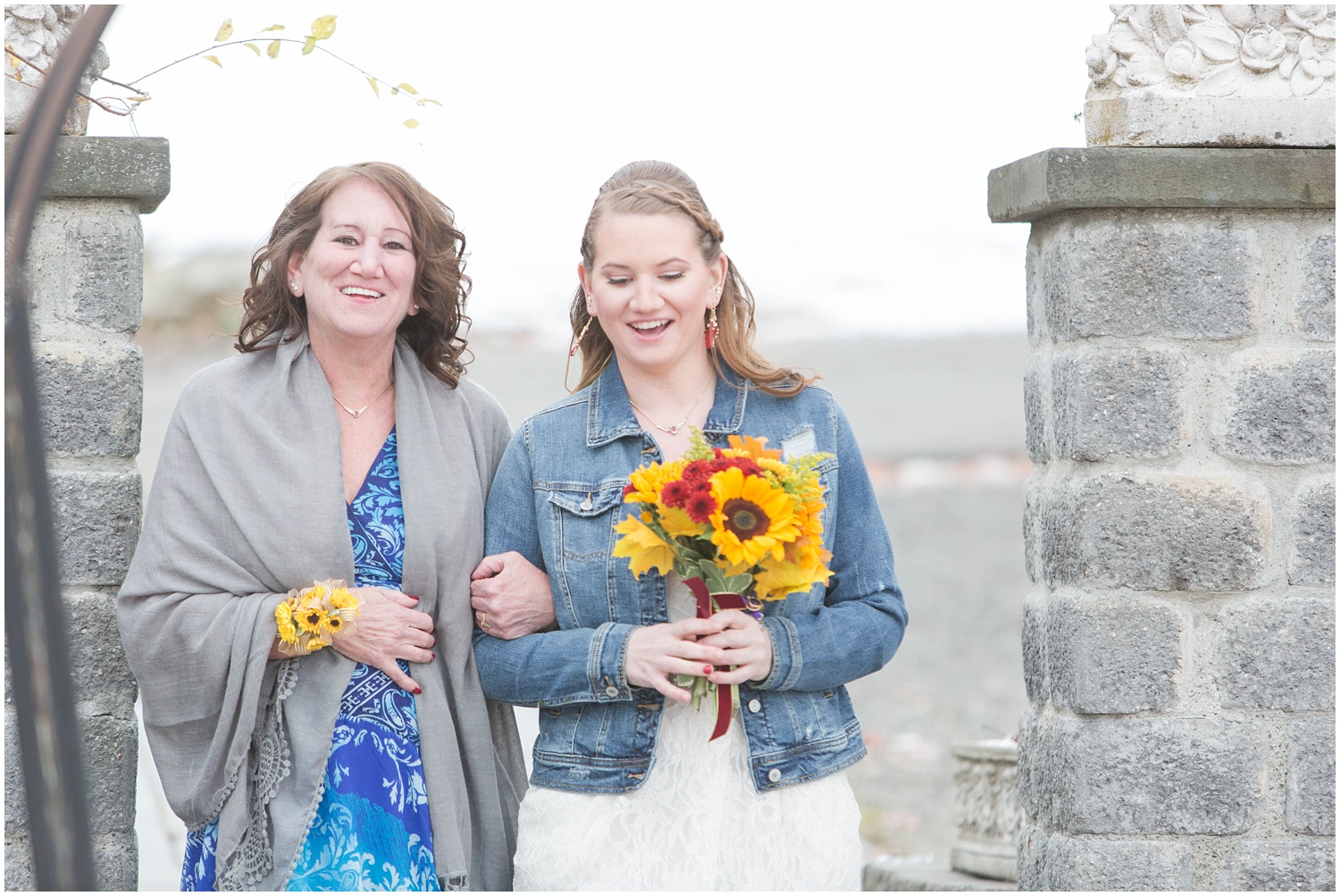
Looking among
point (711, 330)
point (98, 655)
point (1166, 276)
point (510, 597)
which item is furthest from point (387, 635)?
point (1166, 276)

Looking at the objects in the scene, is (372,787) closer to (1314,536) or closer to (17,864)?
(17,864)

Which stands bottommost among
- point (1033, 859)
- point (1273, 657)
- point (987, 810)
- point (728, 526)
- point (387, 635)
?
point (987, 810)

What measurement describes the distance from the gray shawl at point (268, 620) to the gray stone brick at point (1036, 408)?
123 centimetres

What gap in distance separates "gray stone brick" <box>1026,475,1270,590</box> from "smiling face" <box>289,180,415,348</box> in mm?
1488

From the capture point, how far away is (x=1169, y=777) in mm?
2770

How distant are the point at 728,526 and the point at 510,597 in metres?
0.59

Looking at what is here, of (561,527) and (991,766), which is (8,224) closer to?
(561,527)

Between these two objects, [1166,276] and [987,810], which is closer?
[1166,276]

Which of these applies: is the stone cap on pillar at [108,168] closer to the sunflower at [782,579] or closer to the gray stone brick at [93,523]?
the gray stone brick at [93,523]

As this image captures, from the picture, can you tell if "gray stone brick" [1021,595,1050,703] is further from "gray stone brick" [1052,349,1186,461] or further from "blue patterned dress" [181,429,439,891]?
"blue patterned dress" [181,429,439,891]

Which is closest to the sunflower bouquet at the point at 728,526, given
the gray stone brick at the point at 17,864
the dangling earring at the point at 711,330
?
the dangling earring at the point at 711,330

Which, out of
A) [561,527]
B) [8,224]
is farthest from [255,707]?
[8,224]

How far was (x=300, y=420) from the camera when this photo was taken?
2783 millimetres

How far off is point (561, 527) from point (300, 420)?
59 cm
